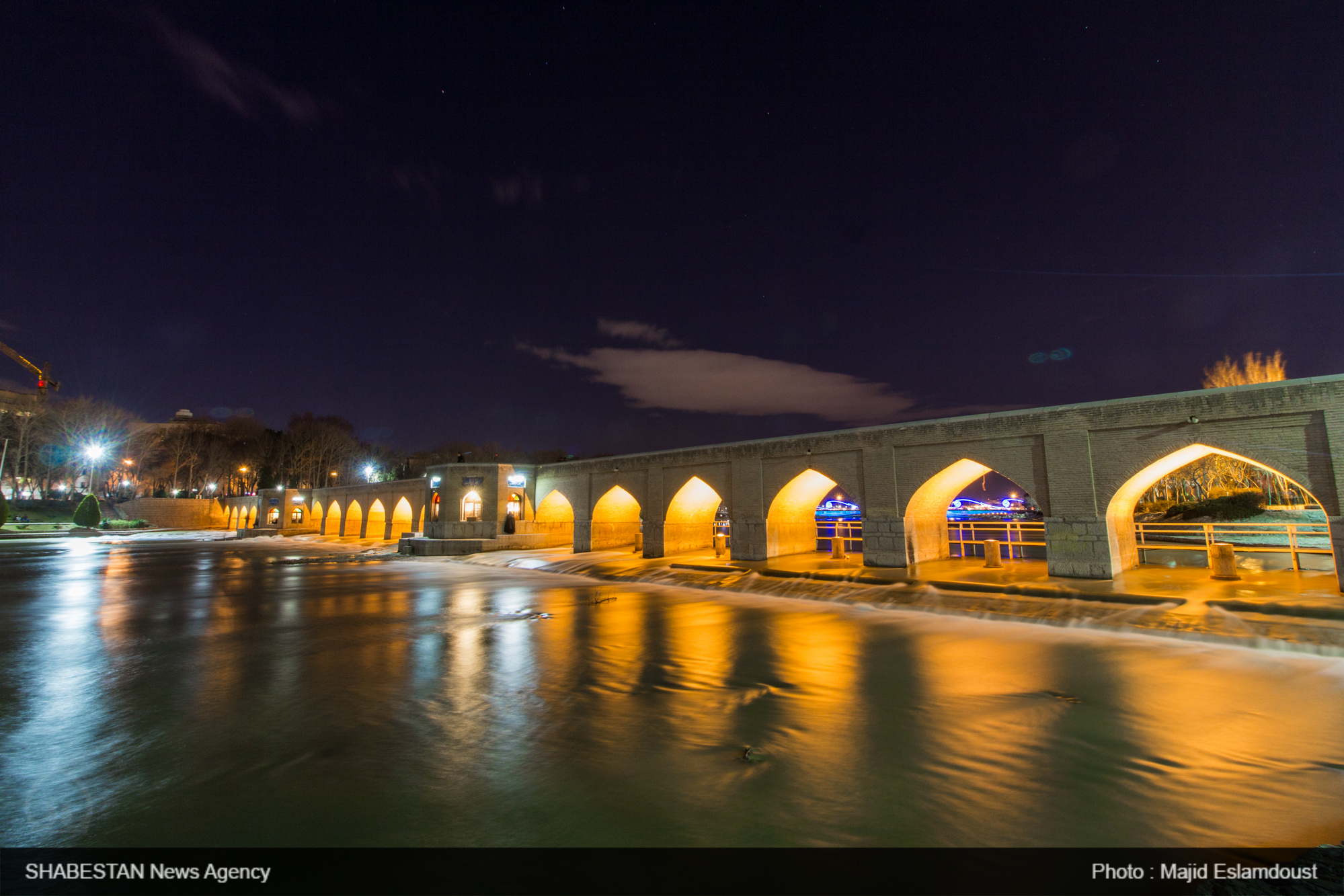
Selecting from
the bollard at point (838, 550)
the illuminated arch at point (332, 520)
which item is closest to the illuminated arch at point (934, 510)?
the bollard at point (838, 550)

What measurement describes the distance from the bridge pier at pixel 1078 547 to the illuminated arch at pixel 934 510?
2.49 metres

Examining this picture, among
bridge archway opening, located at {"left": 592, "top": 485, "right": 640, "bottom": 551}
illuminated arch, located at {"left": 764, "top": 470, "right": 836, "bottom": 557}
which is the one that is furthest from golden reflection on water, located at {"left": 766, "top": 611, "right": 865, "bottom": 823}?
bridge archway opening, located at {"left": 592, "top": 485, "right": 640, "bottom": 551}

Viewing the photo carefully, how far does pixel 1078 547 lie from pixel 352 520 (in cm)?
4584

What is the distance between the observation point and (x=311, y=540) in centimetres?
4206

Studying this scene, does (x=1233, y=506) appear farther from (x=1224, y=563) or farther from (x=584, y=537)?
(x=584, y=537)

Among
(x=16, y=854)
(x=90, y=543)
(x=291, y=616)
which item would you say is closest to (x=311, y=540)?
(x=90, y=543)

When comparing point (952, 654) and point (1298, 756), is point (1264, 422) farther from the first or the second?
point (1298, 756)

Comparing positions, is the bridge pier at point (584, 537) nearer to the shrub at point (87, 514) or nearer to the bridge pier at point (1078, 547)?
the bridge pier at point (1078, 547)

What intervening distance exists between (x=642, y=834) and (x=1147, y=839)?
3213 millimetres

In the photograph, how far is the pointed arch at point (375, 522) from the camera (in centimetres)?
4188

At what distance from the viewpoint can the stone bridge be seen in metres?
11.4

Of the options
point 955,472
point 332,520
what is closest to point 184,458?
point 332,520

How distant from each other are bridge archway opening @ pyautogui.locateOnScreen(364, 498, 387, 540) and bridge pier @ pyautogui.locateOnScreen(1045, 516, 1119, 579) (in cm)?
4067

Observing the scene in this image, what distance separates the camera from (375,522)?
4231cm
